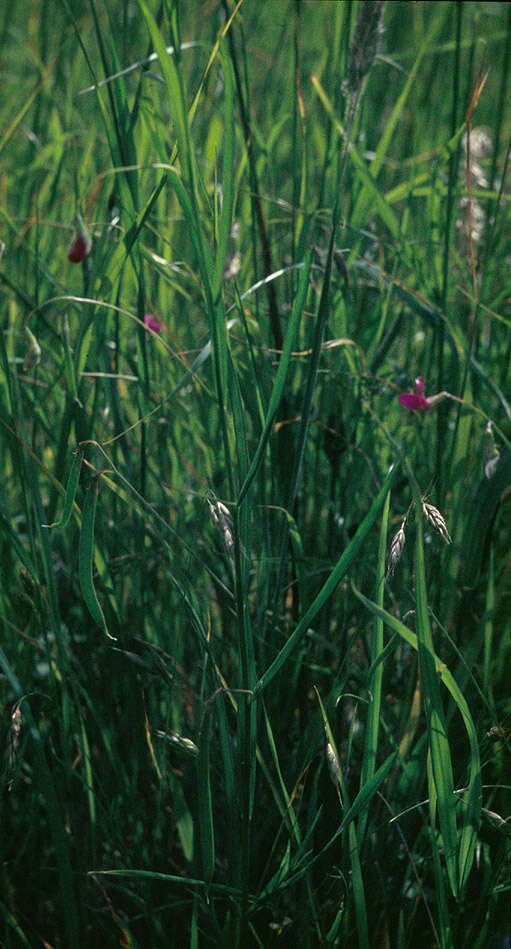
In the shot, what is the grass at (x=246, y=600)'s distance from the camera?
1.82 ft

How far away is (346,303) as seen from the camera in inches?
31.7

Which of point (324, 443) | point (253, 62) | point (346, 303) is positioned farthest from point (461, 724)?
point (253, 62)

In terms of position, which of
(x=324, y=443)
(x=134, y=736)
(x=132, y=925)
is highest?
(x=324, y=443)

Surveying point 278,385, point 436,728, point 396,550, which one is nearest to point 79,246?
point 278,385

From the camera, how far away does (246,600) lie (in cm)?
62

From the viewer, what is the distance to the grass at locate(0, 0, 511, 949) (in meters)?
0.56

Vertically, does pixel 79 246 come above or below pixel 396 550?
above

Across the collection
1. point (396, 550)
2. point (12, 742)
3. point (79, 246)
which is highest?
point (79, 246)

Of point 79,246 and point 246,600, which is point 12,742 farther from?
point 79,246

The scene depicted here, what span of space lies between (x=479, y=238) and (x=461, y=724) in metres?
0.89

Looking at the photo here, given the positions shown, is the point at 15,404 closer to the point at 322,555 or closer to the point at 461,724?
the point at 322,555

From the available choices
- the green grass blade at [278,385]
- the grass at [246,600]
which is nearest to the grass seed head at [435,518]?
the grass at [246,600]

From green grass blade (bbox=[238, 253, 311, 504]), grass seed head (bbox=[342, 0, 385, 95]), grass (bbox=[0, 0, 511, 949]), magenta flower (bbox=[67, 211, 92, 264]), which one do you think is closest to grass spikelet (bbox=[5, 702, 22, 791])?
grass (bbox=[0, 0, 511, 949])

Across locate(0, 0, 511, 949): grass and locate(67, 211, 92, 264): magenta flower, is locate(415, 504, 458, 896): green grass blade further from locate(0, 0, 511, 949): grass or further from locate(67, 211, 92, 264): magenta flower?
locate(67, 211, 92, 264): magenta flower
